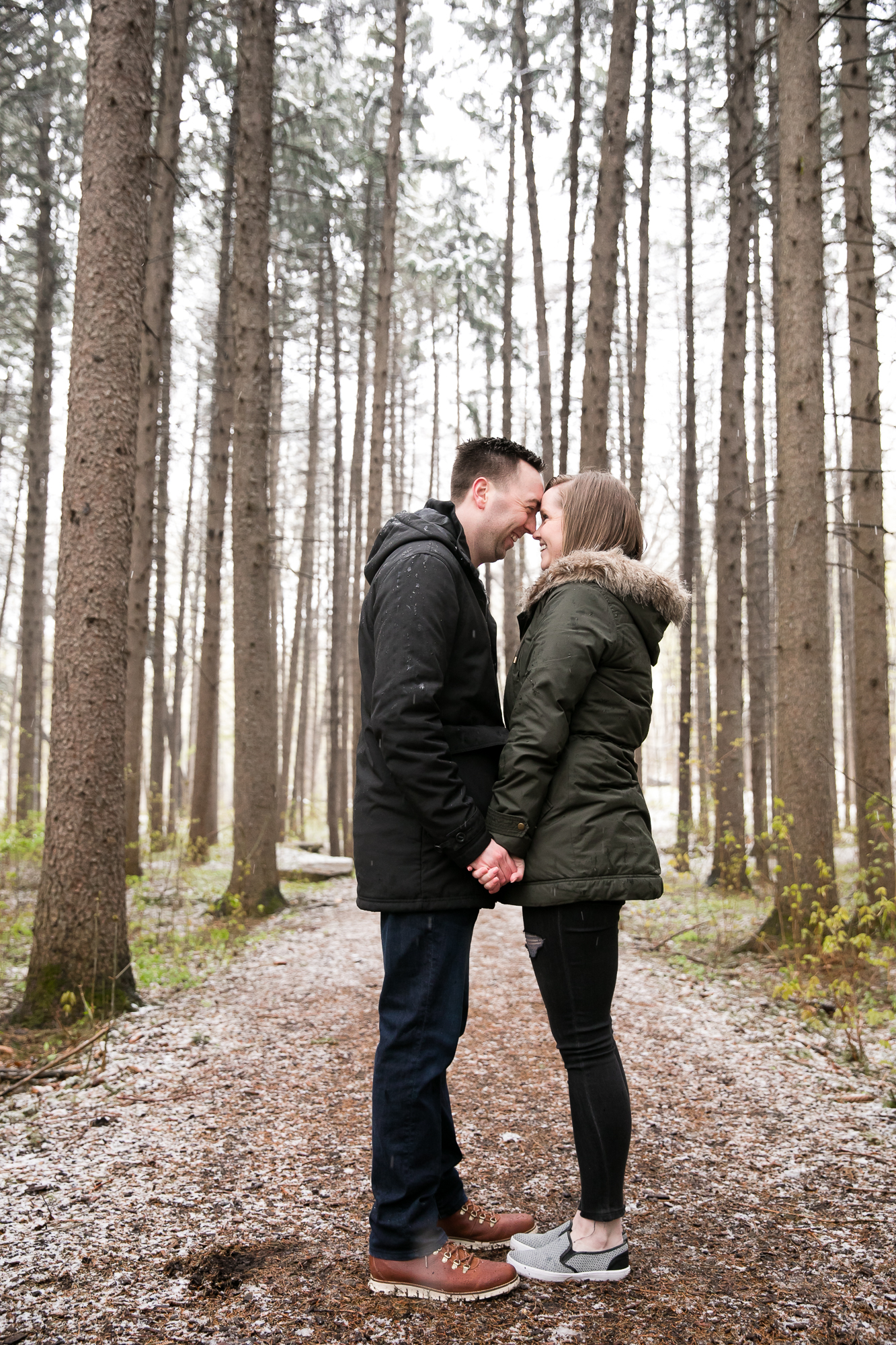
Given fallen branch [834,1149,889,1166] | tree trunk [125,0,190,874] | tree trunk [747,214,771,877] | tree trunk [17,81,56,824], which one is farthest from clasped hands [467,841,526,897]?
tree trunk [17,81,56,824]

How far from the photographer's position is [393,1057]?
2.38m

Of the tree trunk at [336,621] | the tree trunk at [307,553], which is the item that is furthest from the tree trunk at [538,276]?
the tree trunk at [307,553]

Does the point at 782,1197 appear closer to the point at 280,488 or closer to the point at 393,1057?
the point at 393,1057

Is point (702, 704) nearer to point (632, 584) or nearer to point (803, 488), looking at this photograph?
point (803, 488)

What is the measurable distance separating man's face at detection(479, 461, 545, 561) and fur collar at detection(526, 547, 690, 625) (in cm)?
21

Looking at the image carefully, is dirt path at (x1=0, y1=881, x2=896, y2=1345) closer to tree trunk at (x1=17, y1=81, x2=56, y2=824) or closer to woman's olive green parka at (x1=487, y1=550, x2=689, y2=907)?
woman's olive green parka at (x1=487, y1=550, x2=689, y2=907)

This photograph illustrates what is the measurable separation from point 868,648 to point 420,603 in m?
6.69

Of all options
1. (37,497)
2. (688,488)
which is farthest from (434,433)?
(37,497)

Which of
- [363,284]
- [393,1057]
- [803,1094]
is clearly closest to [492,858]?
[393,1057]

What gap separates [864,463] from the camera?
7824 mm

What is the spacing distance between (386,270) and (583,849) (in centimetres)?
1219

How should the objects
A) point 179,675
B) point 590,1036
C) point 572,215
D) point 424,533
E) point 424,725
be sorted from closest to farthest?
point 424,725
point 590,1036
point 424,533
point 572,215
point 179,675

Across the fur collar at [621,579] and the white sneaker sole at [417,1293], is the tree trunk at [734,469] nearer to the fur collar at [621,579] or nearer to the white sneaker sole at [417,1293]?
the fur collar at [621,579]

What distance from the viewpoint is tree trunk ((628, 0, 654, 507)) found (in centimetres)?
1283
